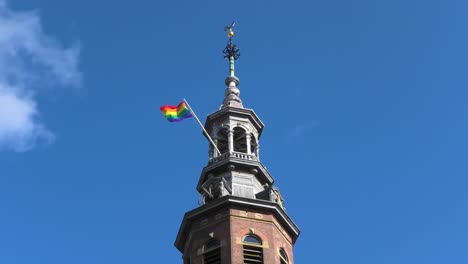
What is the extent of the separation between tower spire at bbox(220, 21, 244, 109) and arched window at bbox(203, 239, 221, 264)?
1288 centimetres

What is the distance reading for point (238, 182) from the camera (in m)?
58.5

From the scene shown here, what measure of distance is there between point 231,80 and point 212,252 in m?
18.2

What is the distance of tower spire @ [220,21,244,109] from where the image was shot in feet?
216

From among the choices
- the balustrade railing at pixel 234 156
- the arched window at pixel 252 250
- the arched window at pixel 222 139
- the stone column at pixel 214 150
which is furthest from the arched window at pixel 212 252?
the arched window at pixel 222 139

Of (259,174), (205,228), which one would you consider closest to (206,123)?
(259,174)

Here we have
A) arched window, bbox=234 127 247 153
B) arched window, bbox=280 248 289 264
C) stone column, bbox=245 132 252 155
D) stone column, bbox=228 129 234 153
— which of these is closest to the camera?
arched window, bbox=280 248 289 264

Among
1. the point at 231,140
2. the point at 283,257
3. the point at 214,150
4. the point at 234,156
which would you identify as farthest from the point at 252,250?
the point at 214,150

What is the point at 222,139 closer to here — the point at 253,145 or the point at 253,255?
the point at 253,145

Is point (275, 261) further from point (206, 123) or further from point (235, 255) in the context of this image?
point (206, 123)

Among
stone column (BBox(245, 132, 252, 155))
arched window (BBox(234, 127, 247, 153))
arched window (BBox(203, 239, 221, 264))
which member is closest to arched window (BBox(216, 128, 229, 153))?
arched window (BBox(234, 127, 247, 153))

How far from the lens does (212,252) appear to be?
5419 centimetres

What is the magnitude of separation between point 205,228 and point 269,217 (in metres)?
A: 3.83

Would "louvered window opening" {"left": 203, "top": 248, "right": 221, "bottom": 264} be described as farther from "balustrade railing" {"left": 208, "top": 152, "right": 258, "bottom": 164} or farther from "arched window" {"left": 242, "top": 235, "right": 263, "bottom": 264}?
"balustrade railing" {"left": 208, "top": 152, "right": 258, "bottom": 164}

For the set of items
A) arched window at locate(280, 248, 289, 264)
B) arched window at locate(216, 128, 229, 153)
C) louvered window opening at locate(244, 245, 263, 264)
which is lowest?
louvered window opening at locate(244, 245, 263, 264)
